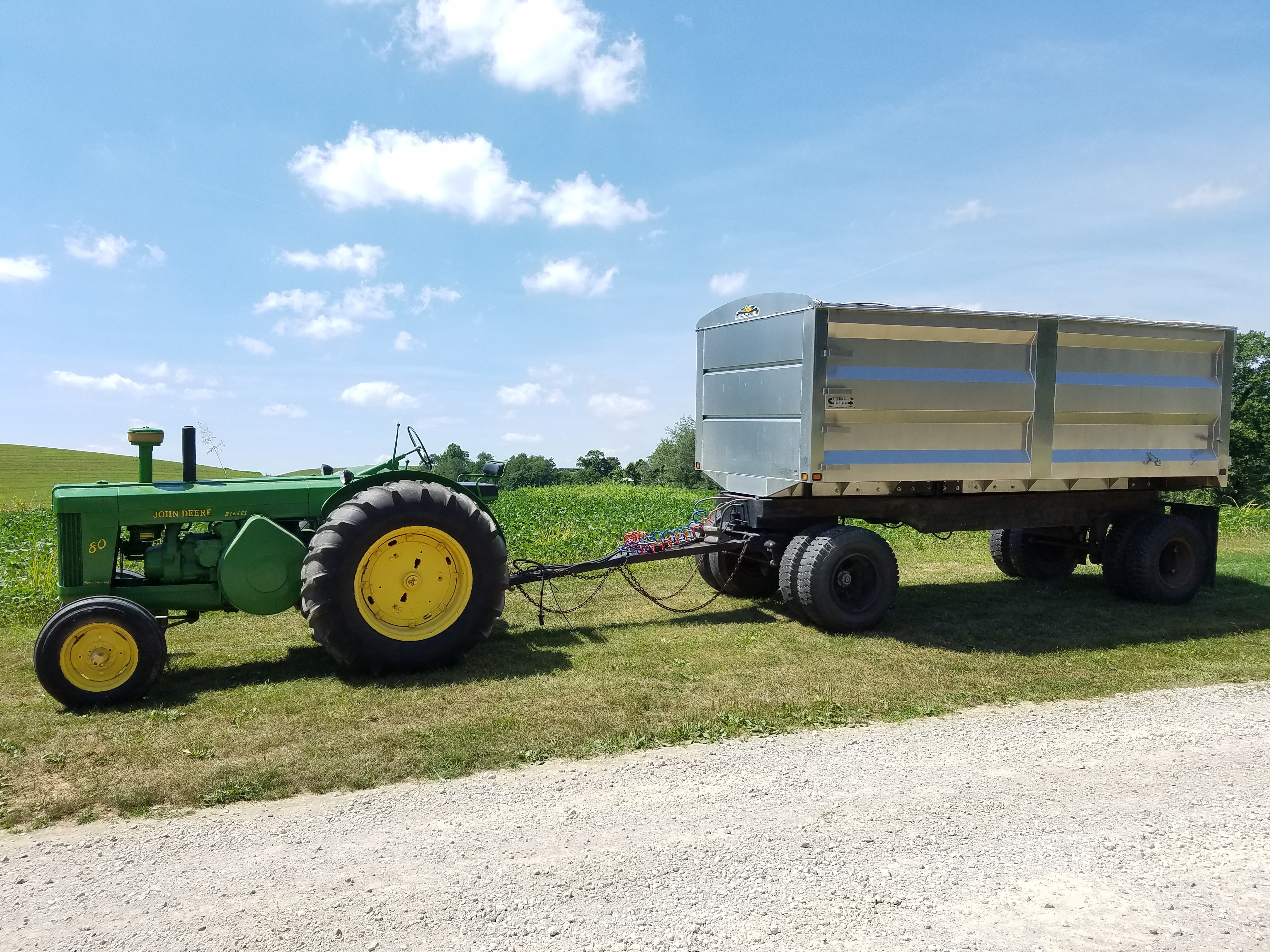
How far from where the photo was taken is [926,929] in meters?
3.23

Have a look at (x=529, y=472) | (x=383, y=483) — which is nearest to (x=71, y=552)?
(x=383, y=483)

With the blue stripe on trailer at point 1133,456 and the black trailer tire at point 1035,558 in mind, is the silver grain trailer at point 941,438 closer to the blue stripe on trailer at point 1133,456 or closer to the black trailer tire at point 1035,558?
the blue stripe on trailer at point 1133,456

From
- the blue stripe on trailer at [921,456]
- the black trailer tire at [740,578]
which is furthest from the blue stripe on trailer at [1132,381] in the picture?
the black trailer tire at [740,578]

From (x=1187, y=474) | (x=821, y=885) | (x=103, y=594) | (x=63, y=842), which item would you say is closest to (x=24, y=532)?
(x=103, y=594)

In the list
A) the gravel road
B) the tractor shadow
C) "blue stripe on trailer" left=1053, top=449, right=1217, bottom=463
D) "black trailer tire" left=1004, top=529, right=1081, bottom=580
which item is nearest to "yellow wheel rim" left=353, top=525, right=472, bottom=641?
the tractor shadow

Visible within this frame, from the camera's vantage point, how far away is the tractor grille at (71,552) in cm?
629

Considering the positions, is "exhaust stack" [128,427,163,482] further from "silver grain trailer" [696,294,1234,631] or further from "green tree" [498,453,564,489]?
"green tree" [498,453,564,489]

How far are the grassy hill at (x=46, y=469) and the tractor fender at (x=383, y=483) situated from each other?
1371cm

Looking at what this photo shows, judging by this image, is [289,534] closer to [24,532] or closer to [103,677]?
[103,677]

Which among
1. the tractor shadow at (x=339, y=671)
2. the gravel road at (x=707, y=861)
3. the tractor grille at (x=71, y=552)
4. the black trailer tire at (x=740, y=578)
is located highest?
the tractor grille at (x=71, y=552)

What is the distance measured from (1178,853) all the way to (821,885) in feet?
5.71

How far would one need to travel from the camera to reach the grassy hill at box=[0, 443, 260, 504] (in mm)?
23516

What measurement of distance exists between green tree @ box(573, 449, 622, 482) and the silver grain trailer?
3216 cm

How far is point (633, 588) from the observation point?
1029cm
